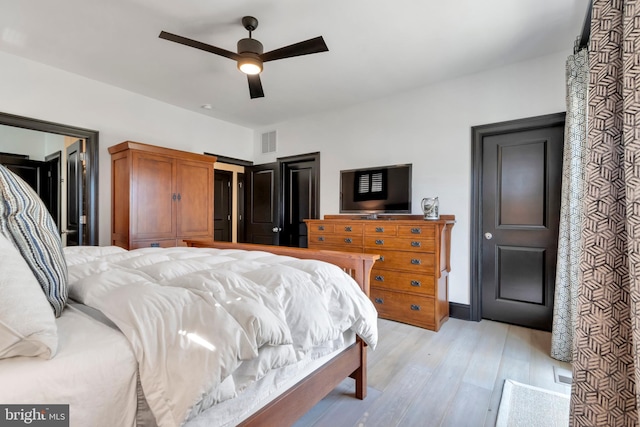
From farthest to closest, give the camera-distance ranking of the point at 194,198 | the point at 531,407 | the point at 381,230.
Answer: the point at 194,198
the point at 381,230
the point at 531,407

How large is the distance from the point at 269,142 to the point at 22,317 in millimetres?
4519

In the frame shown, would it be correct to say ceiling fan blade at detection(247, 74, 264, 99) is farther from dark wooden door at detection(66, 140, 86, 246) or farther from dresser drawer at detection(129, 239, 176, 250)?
dark wooden door at detection(66, 140, 86, 246)

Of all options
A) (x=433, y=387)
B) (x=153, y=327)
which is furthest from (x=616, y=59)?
(x=433, y=387)

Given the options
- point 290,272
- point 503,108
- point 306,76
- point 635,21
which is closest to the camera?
point 635,21

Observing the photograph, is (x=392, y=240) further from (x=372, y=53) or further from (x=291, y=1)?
(x=291, y=1)

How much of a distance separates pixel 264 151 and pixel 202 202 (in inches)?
59.3

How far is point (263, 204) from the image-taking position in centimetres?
503

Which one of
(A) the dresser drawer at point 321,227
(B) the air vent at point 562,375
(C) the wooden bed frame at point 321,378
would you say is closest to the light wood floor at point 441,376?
(B) the air vent at point 562,375

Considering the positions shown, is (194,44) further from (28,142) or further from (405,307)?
(28,142)

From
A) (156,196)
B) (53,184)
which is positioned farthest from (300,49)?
(53,184)

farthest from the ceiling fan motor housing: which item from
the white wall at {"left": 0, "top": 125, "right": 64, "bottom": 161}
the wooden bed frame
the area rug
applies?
the white wall at {"left": 0, "top": 125, "right": 64, "bottom": 161}

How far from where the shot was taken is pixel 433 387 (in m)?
1.95

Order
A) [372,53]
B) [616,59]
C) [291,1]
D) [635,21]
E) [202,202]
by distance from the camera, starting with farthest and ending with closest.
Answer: [202,202] → [372,53] → [291,1] → [616,59] → [635,21]

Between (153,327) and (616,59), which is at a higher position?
(616,59)
